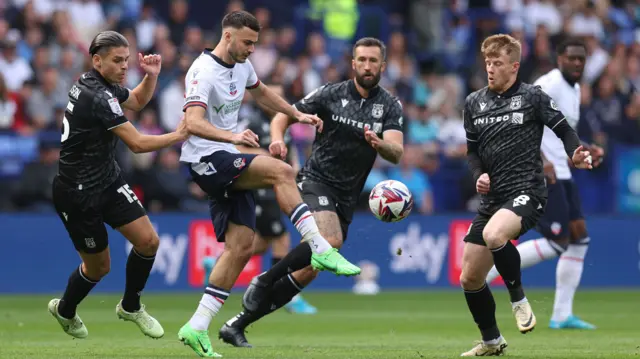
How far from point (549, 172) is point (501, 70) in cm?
274

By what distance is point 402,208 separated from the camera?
36.3ft

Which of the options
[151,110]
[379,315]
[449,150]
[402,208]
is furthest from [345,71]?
[402,208]

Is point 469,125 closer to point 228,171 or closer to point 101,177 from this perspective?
point 228,171

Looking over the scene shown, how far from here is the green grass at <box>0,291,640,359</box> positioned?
10633mm

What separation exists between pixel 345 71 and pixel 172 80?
3697 mm

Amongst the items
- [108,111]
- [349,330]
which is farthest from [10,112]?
[108,111]

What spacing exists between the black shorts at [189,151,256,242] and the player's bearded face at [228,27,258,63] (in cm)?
86

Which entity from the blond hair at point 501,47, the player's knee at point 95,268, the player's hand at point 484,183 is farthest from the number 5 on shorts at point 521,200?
the player's knee at point 95,268

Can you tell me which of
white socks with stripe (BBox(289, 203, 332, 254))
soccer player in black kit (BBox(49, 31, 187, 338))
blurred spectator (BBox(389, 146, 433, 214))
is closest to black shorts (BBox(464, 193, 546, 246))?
white socks with stripe (BBox(289, 203, 332, 254))

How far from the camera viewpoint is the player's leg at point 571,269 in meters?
13.7

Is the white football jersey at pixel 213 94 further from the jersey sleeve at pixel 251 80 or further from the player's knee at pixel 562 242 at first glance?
the player's knee at pixel 562 242

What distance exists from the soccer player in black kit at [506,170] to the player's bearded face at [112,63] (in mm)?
3125

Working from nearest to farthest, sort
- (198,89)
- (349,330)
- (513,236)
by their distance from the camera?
1. (513,236)
2. (198,89)
3. (349,330)

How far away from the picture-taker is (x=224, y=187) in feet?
34.4
